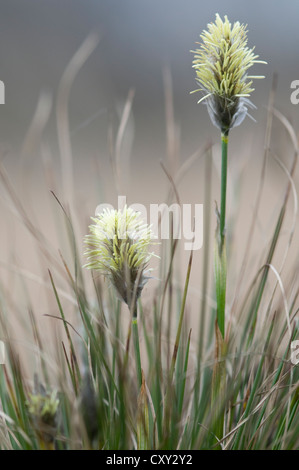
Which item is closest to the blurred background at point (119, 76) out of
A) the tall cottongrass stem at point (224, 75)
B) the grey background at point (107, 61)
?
the grey background at point (107, 61)

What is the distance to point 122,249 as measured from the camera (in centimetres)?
25

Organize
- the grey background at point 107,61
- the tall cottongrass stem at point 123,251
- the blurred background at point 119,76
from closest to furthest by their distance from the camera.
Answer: the tall cottongrass stem at point 123,251, the blurred background at point 119,76, the grey background at point 107,61

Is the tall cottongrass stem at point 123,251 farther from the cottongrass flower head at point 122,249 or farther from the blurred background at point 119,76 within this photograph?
the blurred background at point 119,76

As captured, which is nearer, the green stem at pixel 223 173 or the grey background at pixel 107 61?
the green stem at pixel 223 173

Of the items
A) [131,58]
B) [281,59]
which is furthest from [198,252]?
[131,58]

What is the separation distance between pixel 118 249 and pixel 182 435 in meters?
0.14

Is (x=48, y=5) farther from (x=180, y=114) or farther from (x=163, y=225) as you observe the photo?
(x=163, y=225)

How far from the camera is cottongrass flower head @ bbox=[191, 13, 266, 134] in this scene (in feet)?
0.87

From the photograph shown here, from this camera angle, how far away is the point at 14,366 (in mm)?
283

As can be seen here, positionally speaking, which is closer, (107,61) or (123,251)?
(123,251)

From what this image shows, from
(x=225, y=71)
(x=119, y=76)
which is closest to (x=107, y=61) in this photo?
(x=119, y=76)

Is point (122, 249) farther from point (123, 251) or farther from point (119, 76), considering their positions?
point (119, 76)

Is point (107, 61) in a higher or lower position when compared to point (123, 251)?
higher

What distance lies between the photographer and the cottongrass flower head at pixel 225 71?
266 millimetres
